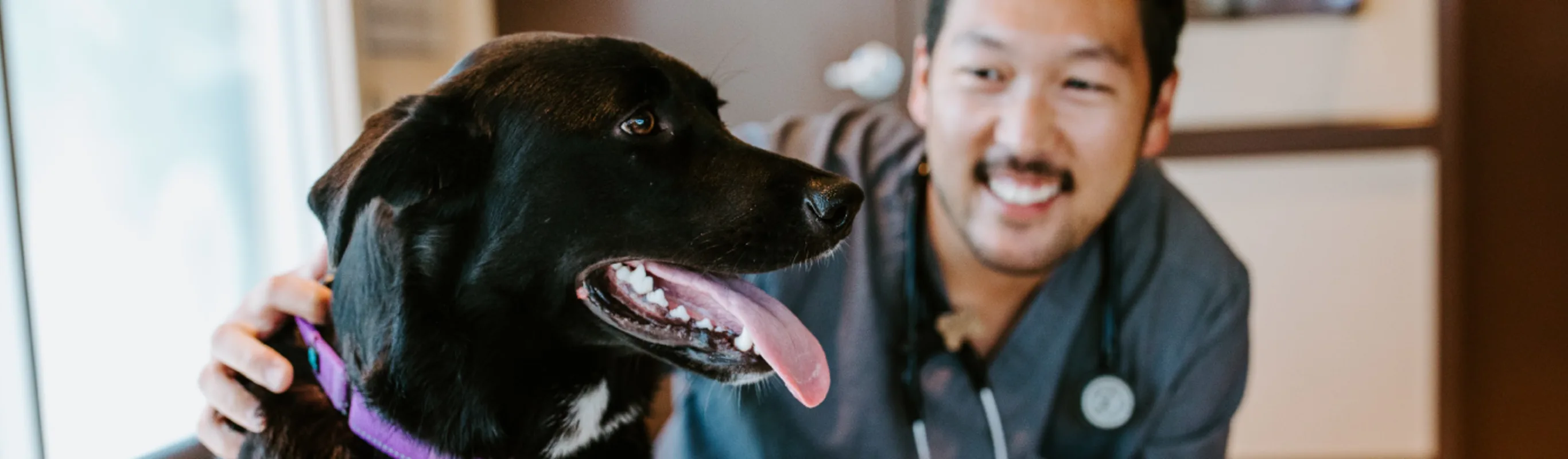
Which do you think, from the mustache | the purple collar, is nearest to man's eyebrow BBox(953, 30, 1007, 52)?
the mustache

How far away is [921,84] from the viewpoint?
1.14 meters

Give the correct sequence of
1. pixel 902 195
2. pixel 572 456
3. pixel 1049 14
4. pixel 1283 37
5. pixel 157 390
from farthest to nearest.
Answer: pixel 1283 37 < pixel 157 390 < pixel 902 195 < pixel 1049 14 < pixel 572 456

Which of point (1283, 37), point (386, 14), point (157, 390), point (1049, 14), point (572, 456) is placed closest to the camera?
point (572, 456)

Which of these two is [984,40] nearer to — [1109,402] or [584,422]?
[1109,402]

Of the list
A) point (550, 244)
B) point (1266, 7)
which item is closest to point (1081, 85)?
point (550, 244)

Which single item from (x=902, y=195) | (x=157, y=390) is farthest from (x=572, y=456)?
(x=157, y=390)

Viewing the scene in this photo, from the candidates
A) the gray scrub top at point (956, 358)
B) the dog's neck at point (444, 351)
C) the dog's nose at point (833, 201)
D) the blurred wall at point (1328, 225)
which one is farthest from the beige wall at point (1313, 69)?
the dog's neck at point (444, 351)

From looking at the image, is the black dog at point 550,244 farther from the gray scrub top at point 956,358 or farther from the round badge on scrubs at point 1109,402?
the round badge on scrubs at point 1109,402

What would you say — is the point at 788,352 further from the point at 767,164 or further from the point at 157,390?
the point at 157,390

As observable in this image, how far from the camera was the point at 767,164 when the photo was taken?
0.76m

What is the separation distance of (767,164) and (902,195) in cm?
43

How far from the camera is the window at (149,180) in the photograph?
1.30 metres

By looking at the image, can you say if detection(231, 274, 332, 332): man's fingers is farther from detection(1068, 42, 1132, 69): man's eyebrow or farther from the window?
detection(1068, 42, 1132, 69): man's eyebrow

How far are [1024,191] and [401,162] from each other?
2.28ft
